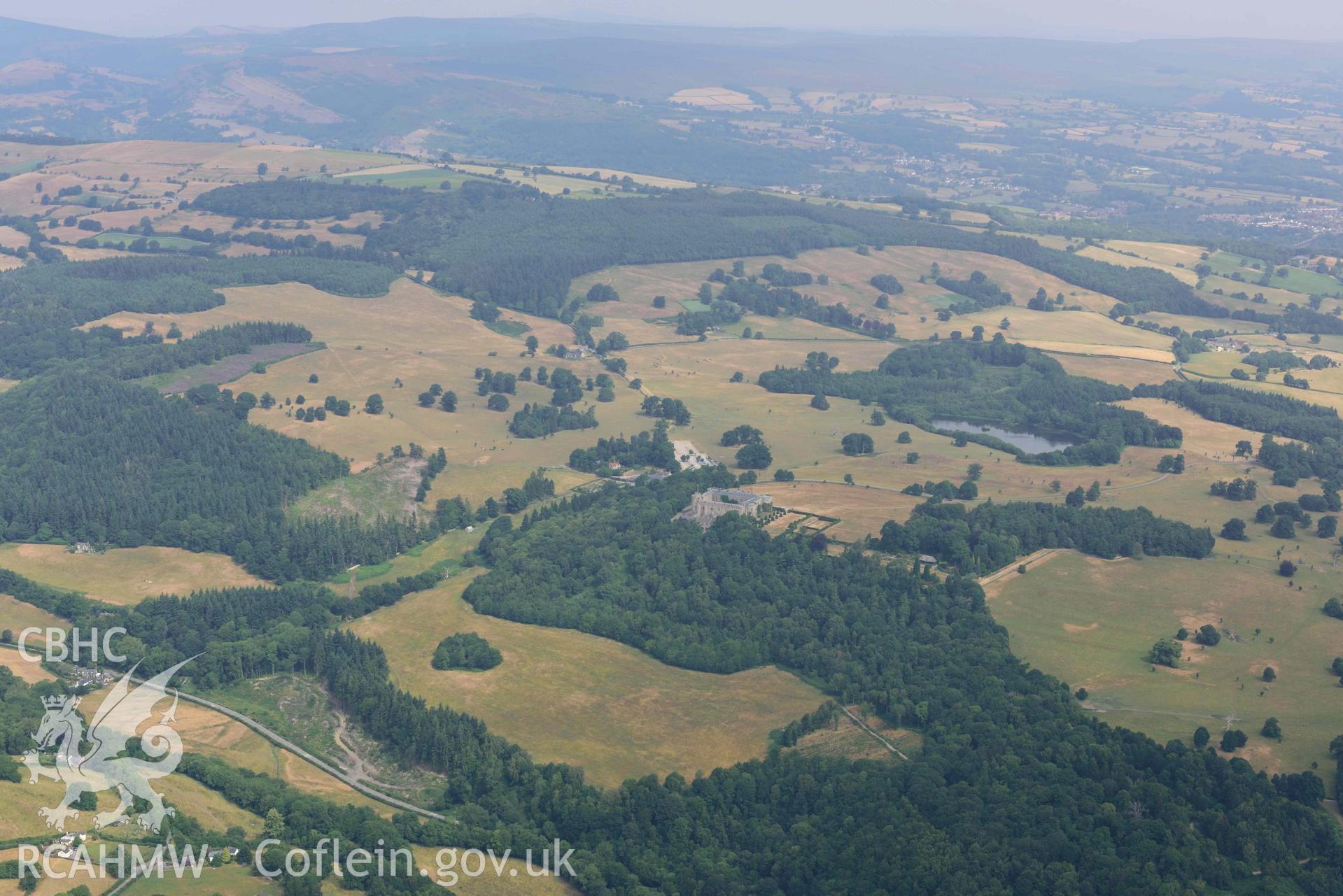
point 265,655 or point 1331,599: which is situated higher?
point 1331,599

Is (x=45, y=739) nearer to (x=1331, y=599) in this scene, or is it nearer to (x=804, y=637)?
(x=804, y=637)

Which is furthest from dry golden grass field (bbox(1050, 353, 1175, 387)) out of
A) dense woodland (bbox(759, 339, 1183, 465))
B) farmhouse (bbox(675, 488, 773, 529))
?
farmhouse (bbox(675, 488, 773, 529))

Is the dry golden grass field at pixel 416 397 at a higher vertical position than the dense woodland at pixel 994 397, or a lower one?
lower

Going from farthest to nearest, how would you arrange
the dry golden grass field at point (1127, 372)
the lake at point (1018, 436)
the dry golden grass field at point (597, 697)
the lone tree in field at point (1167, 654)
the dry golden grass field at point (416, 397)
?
the dry golden grass field at point (1127, 372) < the lake at point (1018, 436) < the dry golden grass field at point (416, 397) < the lone tree in field at point (1167, 654) < the dry golden grass field at point (597, 697)

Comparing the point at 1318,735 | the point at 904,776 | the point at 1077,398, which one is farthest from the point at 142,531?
the point at 1077,398

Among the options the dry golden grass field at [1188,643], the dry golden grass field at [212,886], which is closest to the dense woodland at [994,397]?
the dry golden grass field at [1188,643]

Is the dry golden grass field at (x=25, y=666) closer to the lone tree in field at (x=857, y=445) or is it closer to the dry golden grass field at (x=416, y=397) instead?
the dry golden grass field at (x=416, y=397)

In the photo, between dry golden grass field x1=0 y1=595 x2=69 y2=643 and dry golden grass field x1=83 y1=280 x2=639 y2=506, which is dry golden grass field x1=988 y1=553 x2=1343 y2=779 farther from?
dry golden grass field x1=0 y1=595 x2=69 y2=643
